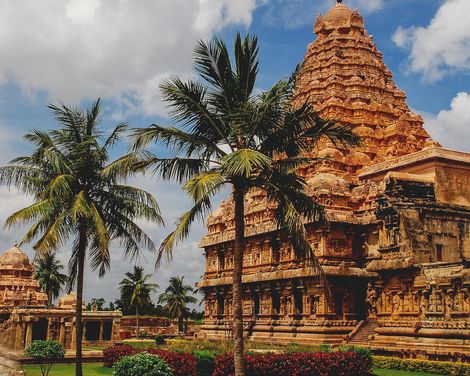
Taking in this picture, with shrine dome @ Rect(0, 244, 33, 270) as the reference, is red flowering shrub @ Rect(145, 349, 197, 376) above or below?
below

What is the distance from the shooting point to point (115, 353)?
24109 millimetres

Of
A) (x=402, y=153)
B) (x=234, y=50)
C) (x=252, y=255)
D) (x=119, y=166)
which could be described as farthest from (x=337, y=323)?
(x=234, y=50)

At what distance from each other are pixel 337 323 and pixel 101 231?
816 inches

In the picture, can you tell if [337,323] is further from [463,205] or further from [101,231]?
[101,231]

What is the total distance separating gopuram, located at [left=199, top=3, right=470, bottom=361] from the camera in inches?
963

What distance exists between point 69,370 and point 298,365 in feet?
34.2

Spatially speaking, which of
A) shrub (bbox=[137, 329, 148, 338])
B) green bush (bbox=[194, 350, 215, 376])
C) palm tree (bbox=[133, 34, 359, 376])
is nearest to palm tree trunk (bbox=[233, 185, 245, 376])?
palm tree (bbox=[133, 34, 359, 376])

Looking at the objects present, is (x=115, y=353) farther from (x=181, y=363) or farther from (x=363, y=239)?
(x=363, y=239)

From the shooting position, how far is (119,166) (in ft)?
55.8

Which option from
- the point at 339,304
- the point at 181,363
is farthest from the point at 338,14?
the point at 181,363

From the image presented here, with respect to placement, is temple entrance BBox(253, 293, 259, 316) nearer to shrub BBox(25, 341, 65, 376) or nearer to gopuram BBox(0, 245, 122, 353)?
gopuram BBox(0, 245, 122, 353)

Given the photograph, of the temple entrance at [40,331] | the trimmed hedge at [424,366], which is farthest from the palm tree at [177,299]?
the trimmed hedge at [424,366]

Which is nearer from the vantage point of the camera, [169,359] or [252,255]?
[169,359]

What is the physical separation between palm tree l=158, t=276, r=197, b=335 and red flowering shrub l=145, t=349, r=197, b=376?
4393 cm
